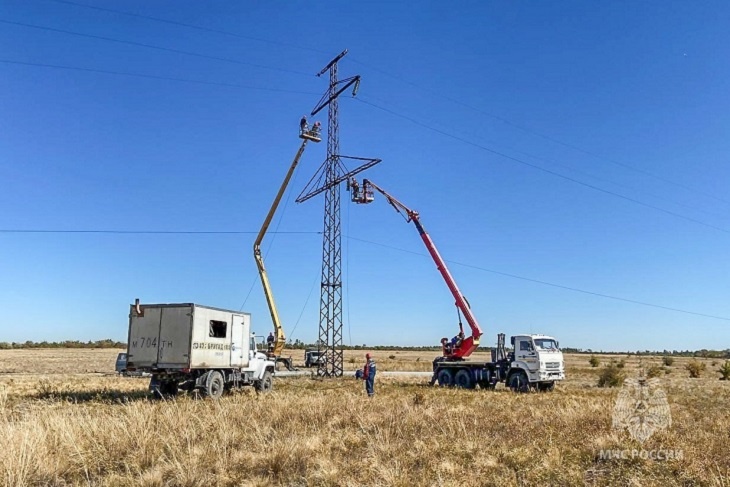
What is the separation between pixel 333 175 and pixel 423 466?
93.5ft

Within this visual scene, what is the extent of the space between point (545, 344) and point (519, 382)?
7.50 feet

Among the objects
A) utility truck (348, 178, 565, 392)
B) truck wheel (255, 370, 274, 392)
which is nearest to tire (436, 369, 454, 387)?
utility truck (348, 178, 565, 392)

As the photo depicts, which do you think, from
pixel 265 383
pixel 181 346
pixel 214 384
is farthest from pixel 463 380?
pixel 181 346

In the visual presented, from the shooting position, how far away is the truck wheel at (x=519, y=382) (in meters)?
25.3

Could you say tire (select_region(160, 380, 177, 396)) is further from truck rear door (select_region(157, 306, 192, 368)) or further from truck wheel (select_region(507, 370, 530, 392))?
truck wheel (select_region(507, 370, 530, 392))

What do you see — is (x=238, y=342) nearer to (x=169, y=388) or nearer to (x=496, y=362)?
(x=169, y=388)

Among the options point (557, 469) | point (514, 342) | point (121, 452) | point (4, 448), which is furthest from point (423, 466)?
point (514, 342)

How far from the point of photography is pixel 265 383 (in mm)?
23672

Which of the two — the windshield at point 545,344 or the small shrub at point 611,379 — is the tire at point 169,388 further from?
the small shrub at point 611,379

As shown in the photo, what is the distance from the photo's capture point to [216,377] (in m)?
19.8

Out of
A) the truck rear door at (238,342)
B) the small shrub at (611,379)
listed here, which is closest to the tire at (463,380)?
the small shrub at (611,379)

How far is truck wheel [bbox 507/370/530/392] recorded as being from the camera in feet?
83.0

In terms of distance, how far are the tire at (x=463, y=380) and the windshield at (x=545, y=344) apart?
149 inches

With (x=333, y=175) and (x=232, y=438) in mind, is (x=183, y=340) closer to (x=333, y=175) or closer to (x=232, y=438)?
(x=232, y=438)
